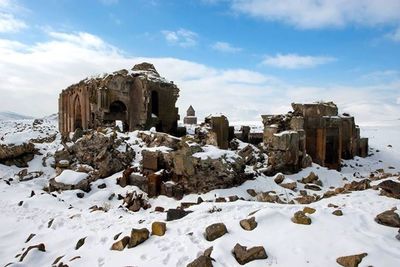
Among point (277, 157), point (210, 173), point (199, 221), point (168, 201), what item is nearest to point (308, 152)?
point (277, 157)

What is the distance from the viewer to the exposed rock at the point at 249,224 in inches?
194

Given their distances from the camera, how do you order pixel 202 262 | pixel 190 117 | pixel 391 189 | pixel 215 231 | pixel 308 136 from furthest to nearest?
1. pixel 190 117
2. pixel 308 136
3. pixel 391 189
4. pixel 215 231
5. pixel 202 262

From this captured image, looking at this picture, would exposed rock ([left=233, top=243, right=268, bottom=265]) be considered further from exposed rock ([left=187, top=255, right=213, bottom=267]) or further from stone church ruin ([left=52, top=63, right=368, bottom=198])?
stone church ruin ([left=52, top=63, right=368, bottom=198])

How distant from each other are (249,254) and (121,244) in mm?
2047

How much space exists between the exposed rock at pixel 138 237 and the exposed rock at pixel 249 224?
1535mm

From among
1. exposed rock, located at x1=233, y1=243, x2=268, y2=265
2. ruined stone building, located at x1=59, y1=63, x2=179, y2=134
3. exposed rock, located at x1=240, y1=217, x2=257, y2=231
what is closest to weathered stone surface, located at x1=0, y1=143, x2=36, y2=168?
ruined stone building, located at x1=59, y1=63, x2=179, y2=134

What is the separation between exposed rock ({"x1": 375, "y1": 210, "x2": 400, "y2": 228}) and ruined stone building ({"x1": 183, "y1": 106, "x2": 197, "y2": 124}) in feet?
105

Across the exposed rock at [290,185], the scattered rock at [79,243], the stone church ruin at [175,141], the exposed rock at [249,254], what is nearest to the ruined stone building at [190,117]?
the stone church ruin at [175,141]

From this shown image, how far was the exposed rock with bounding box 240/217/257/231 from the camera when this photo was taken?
16.2 feet

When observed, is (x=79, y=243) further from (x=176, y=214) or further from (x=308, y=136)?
(x=308, y=136)

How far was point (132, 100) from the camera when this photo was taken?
19531 mm

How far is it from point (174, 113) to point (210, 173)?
12.0 metres

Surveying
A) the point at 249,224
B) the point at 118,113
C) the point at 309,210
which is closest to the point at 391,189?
the point at 309,210

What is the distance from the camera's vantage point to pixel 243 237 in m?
4.71
